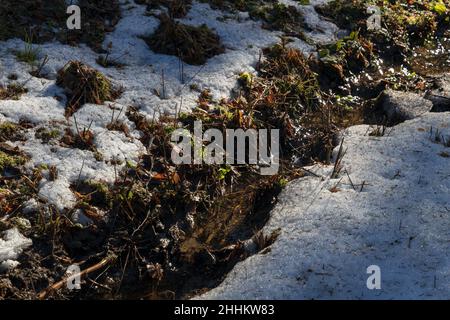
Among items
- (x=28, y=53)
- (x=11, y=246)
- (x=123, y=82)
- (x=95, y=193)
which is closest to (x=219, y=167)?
(x=95, y=193)

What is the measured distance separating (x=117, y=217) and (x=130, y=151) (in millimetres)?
953

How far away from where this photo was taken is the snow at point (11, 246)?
508cm

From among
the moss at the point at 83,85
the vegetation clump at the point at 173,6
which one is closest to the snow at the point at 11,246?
the moss at the point at 83,85

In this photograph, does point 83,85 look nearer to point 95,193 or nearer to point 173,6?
point 95,193

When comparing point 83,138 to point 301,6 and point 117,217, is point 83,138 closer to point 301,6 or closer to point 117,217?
point 117,217

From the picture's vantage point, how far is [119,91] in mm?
7109

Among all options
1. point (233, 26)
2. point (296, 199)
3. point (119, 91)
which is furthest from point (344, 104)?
point (119, 91)

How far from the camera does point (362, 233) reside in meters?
5.27

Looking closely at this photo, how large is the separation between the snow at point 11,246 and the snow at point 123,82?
1.58 ft

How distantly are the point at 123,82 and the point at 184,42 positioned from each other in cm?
123

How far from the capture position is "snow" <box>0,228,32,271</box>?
5080 mm

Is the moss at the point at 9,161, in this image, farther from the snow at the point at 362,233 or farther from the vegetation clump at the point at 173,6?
the vegetation clump at the point at 173,6

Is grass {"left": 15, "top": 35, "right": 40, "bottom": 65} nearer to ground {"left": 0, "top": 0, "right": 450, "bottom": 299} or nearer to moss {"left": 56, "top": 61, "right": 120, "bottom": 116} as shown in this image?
ground {"left": 0, "top": 0, "right": 450, "bottom": 299}

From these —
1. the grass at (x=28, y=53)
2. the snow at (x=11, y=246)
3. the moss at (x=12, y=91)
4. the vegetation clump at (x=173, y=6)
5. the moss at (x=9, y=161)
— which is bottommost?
the snow at (x=11, y=246)
